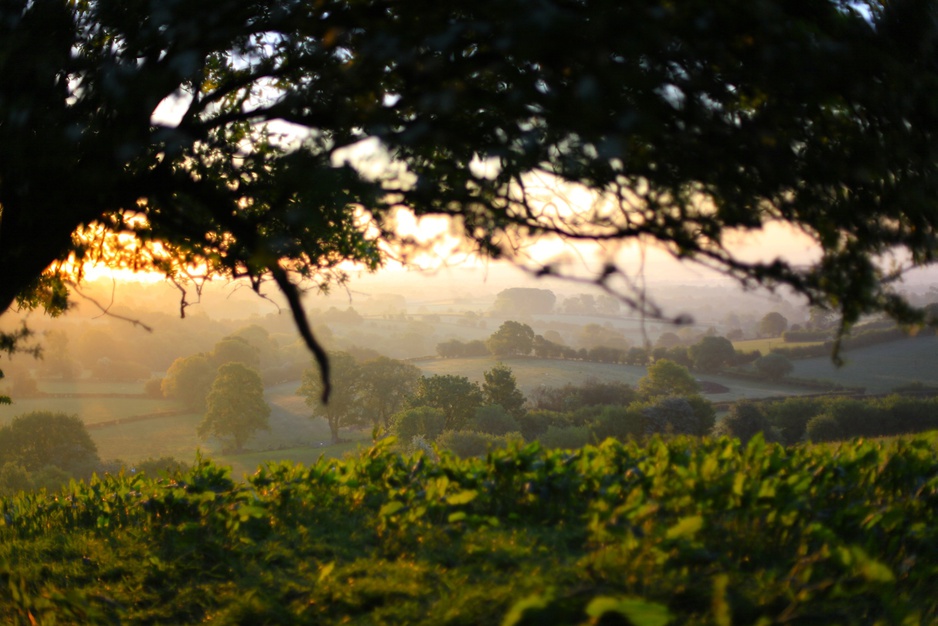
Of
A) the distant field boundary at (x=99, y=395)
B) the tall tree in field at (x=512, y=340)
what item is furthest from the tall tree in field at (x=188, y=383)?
the tall tree in field at (x=512, y=340)

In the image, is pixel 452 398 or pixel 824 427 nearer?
pixel 824 427

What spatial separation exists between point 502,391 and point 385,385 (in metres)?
10.8

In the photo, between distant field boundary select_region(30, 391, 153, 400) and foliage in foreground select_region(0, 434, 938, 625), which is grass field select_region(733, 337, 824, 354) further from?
distant field boundary select_region(30, 391, 153, 400)

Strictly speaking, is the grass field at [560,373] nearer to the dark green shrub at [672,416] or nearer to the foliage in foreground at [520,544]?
the dark green shrub at [672,416]

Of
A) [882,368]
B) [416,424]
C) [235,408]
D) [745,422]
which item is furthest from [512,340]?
[882,368]

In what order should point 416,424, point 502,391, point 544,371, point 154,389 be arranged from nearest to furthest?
point 416,424
point 502,391
point 544,371
point 154,389

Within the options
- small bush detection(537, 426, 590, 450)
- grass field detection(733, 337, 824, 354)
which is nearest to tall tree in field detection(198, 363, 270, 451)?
small bush detection(537, 426, 590, 450)

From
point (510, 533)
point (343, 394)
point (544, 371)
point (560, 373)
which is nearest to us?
point (510, 533)

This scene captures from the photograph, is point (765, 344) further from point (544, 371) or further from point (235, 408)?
point (235, 408)

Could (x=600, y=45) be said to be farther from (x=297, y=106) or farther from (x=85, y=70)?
(x=85, y=70)

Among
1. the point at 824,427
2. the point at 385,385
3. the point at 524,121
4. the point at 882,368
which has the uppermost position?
the point at 524,121

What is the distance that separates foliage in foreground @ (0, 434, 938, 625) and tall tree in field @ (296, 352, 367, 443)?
35478 millimetres

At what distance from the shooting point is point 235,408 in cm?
4181

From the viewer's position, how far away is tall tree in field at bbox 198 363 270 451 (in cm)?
4162
